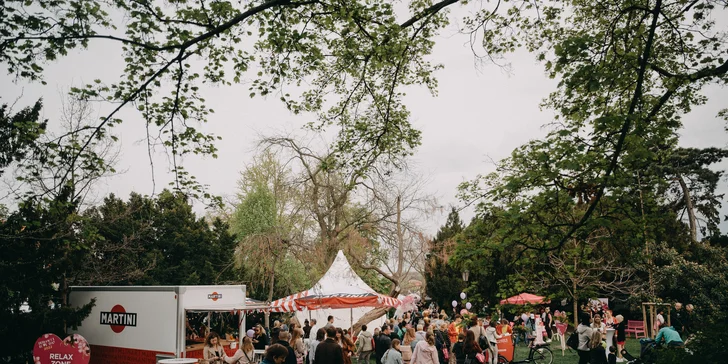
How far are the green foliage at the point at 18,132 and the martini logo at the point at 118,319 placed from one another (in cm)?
450

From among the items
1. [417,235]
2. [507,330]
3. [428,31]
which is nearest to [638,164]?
[428,31]

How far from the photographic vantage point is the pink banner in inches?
509

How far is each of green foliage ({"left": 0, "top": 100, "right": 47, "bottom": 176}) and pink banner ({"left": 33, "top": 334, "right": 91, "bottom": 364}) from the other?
411 cm

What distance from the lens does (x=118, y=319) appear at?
46.9 ft

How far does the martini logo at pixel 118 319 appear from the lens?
46.0 ft

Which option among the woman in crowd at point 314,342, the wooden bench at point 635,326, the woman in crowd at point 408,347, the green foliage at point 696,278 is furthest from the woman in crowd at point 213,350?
the wooden bench at point 635,326

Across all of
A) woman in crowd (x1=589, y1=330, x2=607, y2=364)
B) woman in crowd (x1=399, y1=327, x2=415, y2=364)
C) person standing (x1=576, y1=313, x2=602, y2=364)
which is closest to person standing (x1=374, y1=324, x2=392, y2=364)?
woman in crowd (x1=399, y1=327, x2=415, y2=364)

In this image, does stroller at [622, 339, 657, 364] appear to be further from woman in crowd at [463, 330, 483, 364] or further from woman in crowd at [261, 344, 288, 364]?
woman in crowd at [261, 344, 288, 364]

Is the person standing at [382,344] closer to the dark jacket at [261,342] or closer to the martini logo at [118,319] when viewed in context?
the dark jacket at [261,342]

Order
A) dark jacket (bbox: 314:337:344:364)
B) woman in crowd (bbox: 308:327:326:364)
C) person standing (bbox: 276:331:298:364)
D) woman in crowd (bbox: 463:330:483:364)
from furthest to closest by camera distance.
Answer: woman in crowd (bbox: 463:330:483:364) → woman in crowd (bbox: 308:327:326:364) → person standing (bbox: 276:331:298:364) → dark jacket (bbox: 314:337:344:364)

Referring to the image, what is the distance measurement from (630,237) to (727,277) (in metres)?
19.2

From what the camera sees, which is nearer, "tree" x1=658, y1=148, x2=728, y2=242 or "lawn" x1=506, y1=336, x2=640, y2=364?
"lawn" x1=506, y1=336, x2=640, y2=364

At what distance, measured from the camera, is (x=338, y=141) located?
10.2 metres

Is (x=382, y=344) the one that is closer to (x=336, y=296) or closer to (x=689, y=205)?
(x=336, y=296)
